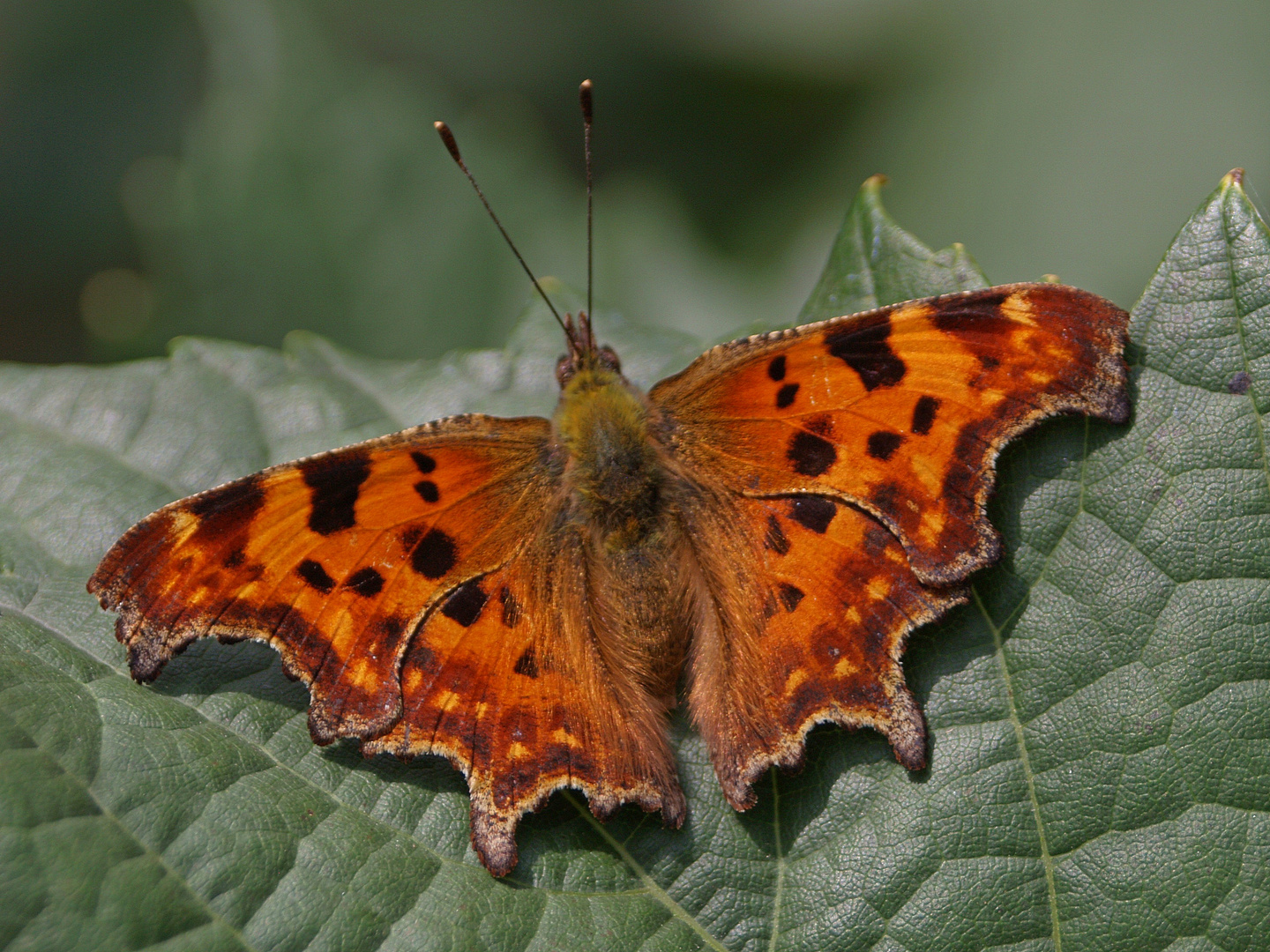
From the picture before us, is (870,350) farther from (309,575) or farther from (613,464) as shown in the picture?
(309,575)

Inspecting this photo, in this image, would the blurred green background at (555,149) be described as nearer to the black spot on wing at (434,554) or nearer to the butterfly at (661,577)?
the butterfly at (661,577)

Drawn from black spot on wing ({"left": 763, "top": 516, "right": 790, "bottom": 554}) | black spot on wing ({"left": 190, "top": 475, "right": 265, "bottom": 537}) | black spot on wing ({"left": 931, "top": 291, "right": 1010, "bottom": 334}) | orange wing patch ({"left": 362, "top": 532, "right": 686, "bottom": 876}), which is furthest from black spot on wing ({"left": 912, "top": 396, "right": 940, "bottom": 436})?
black spot on wing ({"left": 190, "top": 475, "right": 265, "bottom": 537})

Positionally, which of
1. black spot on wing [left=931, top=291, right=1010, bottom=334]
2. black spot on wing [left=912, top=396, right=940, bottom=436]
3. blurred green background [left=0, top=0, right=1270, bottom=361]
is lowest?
black spot on wing [left=912, top=396, right=940, bottom=436]

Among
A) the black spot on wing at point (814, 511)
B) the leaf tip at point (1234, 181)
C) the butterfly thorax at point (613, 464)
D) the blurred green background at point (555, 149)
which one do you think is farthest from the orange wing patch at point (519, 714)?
the blurred green background at point (555, 149)

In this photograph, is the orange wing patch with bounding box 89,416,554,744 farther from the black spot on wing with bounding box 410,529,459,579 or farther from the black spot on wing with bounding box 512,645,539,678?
the black spot on wing with bounding box 512,645,539,678

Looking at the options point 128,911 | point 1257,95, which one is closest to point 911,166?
point 1257,95

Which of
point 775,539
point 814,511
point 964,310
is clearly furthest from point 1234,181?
point 775,539
